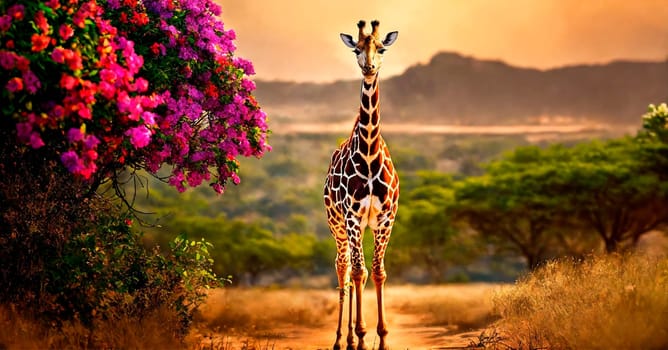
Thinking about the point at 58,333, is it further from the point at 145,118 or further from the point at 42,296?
the point at 145,118

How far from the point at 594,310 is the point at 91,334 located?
25.7ft

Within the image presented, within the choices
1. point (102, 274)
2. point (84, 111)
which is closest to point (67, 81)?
point (84, 111)

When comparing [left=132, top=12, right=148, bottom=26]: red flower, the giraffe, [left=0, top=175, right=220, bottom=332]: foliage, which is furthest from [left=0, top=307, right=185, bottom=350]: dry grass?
[left=132, top=12, right=148, bottom=26]: red flower

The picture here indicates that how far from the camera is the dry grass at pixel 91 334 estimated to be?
10.4m

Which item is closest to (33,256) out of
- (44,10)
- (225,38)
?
(44,10)

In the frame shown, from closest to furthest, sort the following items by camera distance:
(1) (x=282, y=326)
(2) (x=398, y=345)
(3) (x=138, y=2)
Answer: (3) (x=138, y=2) < (2) (x=398, y=345) < (1) (x=282, y=326)

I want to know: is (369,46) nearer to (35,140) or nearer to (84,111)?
(84,111)

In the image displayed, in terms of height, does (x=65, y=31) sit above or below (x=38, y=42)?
above

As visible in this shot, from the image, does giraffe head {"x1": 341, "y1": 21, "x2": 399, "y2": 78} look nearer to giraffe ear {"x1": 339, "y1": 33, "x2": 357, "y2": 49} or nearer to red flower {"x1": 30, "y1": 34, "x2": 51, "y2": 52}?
giraffe ear {"x1": 339, "y1": 33, "x2": 357, "y2": 49}

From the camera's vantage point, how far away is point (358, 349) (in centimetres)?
1244

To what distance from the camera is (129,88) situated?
394 inches

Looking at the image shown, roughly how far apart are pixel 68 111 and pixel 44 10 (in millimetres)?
1343

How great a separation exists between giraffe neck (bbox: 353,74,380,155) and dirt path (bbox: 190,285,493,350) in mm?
3754

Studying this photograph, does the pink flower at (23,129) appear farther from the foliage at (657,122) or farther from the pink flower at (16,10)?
the foliage at (657,122)
